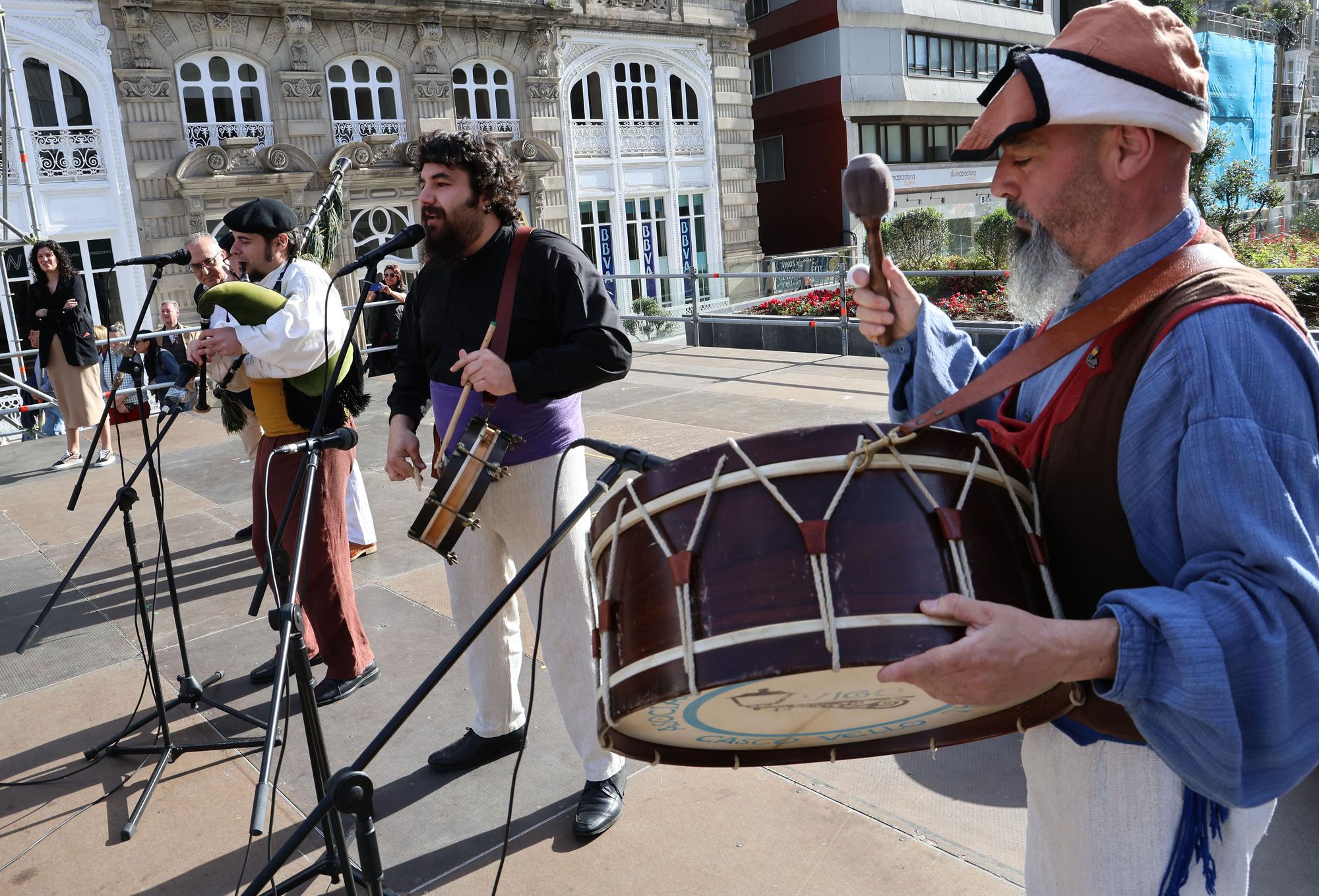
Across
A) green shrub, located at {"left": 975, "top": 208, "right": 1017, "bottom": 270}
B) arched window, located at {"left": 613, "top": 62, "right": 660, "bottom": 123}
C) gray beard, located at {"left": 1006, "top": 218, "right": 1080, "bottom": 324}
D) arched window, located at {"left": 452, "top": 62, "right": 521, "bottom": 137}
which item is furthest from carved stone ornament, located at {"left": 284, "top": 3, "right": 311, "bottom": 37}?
gray beard, located at {"left": 1006, "top": 218, "right": 1080, "bottom": 324}

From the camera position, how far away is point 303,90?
63.6 feet

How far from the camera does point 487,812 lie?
3.22 meters

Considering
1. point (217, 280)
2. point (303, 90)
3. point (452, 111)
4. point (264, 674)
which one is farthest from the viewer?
point (452, 111)

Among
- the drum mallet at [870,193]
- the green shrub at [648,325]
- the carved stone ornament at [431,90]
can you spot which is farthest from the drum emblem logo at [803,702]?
the carved stone ornament at [431,90]

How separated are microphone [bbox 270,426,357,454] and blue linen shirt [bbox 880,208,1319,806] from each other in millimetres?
2073

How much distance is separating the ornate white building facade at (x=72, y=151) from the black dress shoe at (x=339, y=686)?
15303 mm

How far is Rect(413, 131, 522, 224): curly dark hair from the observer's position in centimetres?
316

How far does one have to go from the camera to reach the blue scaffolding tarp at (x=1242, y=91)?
43.1 meters

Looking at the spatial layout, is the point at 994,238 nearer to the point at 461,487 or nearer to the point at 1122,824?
the point at 461,487

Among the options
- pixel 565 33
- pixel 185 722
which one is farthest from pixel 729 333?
pixel 565 33

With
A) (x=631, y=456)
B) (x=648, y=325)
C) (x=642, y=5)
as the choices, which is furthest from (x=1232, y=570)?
(x=642, y=5)

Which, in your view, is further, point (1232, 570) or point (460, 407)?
point (460, 407)

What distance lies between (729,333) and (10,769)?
10.4m

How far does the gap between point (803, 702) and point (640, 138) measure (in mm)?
24761
